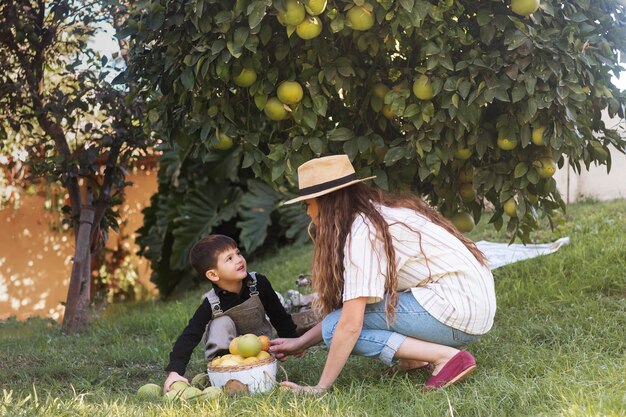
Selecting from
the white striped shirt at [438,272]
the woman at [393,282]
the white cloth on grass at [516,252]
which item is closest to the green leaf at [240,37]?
the woman at [393,282]

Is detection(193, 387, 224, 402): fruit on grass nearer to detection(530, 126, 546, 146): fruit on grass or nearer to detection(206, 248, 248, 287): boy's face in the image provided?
detection(206, 248, 248, 287): boy's face

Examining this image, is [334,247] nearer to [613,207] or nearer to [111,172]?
[111,172]

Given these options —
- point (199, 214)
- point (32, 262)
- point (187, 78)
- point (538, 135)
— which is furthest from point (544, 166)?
point (32, 262)

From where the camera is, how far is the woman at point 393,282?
2.76 metres

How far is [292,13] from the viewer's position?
2805 millimetres

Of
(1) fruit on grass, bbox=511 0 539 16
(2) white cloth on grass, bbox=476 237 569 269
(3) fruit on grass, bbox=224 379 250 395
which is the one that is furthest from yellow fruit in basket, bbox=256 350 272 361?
(2) white cloth on grass, bbox=476 237 569 269

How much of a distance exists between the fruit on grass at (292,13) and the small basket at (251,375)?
1.17 m

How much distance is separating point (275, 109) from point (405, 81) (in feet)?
1.64

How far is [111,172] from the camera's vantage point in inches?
200

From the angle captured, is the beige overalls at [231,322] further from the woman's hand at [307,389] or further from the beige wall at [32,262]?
the beige wall at [32,262]

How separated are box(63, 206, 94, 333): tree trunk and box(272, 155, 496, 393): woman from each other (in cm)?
264

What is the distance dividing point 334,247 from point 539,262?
241 cm

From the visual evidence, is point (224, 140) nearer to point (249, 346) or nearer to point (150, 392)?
point (249, 346)

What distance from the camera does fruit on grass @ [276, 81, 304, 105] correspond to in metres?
3.09
